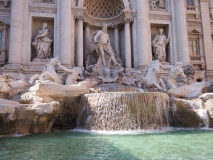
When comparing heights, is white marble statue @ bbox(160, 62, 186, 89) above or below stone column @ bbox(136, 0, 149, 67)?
below

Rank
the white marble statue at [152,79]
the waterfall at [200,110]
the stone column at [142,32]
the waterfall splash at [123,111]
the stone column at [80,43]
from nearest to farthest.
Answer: the waterfall splash at [123,111], the waterfall at [200,110], the white marble statue at [152,79], the stone column at [80,43], the stone column at [142,32]

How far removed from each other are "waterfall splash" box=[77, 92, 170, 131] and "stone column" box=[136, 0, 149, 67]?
6698 mm

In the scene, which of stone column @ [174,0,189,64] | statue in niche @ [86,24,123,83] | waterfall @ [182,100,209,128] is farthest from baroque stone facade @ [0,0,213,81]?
waterfall @ [182,100,209,128]

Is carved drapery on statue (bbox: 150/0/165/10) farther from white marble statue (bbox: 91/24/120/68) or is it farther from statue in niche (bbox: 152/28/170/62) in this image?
white marble statue (bbox: 91/24/120/68)

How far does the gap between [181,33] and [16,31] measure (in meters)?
11.7

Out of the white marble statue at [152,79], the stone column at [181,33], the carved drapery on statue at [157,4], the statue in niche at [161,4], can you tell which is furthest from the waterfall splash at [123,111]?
the statue in niche at [161,4]

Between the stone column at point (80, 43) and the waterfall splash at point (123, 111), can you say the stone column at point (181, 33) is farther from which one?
the waterfall splash at point (123, 111)

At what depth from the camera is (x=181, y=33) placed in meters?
16.4

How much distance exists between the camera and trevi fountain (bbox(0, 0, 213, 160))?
5902 millimetres

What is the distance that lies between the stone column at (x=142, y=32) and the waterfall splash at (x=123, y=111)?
6.70 meters

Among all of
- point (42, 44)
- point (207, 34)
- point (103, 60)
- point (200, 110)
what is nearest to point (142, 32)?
point (103, 60)

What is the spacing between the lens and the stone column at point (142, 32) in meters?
15.5

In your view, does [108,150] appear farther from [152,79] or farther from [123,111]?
[152,79]

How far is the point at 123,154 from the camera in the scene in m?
4.61
